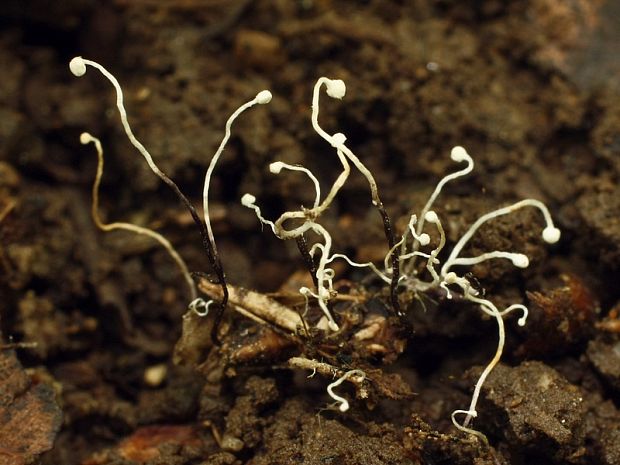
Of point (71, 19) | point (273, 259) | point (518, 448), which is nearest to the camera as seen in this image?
point (518, 448)

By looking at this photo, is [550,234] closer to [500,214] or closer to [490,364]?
[500,214]

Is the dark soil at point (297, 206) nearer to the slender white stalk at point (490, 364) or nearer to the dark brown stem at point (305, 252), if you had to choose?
the slender white stalk at point (490, 364)

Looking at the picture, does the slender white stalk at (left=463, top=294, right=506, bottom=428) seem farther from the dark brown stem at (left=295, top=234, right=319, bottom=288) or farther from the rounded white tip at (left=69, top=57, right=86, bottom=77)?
the rounded white tip at (left=69, top=57, right=86, bottom=77)

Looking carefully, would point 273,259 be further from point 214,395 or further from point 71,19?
point 71,19

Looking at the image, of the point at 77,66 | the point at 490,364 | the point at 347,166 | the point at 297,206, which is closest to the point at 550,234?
the point at 490,364

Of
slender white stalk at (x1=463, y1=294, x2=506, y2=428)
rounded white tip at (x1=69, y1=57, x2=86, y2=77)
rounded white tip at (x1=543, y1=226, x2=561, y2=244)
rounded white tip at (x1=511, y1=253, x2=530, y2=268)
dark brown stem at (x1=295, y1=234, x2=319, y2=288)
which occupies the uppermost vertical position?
rounded white tip at (x1=69, y1=57, x2=86, y2=77)

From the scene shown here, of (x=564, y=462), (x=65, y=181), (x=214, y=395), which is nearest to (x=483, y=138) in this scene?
(x=564, y=462)

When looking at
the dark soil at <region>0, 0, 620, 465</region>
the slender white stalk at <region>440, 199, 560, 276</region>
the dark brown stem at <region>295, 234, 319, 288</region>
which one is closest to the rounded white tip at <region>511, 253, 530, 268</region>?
the slender white stalk at <region>440, 199, 560, 276</region>

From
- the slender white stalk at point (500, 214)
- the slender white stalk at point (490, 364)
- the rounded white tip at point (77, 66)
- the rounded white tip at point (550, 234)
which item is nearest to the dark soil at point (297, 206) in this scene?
the slender white stalk at point (490, 364)
